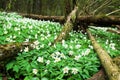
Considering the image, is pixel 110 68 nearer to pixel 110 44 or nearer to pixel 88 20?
pixel 110 44

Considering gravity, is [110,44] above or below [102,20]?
below

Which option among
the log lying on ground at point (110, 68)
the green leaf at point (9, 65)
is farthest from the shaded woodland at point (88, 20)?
the green leaf at point (9, 65)

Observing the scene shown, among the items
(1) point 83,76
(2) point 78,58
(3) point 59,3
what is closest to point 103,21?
(2) point 78,58

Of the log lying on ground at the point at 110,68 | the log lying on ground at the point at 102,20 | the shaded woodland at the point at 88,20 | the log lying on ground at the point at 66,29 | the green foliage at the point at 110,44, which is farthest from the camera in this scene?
the log lying on ground at the point at 102,20

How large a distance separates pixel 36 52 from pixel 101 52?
1.77 meters

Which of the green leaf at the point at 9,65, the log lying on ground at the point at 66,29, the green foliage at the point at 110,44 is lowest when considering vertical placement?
the green foliage at the point at 110,44

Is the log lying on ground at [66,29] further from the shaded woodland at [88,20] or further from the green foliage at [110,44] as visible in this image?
the green foliage at [110,44]

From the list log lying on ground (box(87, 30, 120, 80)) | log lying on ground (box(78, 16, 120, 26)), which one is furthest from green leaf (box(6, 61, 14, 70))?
log lying on ground (box(78, 16, 120, 26))

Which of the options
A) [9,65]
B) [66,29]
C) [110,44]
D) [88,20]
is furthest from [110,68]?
[88,20]

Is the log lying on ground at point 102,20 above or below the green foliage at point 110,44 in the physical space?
above

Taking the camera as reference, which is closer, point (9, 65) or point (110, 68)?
point (110, 68)

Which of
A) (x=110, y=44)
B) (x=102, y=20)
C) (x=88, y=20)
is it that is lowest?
(x=110, y=44)

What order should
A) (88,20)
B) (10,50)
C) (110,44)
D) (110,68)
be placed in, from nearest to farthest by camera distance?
(110,68) < (10,50) < (110,44) < (88,20)

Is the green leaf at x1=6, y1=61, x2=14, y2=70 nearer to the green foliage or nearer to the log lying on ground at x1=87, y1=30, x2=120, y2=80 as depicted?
the log lying on ground at x1=87, y1=30, x2=120, y2=80
